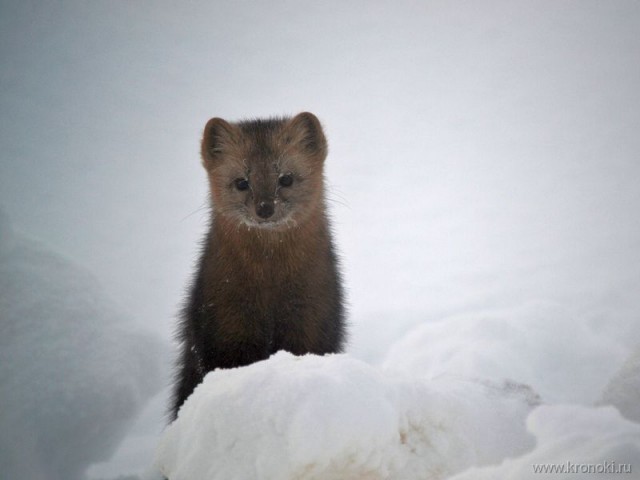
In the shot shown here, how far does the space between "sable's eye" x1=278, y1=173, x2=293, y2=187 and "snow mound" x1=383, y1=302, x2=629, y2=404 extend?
108cm

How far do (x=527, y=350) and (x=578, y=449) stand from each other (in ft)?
6.35

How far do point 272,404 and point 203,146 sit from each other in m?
1.71

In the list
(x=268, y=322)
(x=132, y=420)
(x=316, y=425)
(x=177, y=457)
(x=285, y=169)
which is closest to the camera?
(x=316, y=425)

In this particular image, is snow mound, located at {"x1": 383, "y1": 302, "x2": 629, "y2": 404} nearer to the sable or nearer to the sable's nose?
the sable

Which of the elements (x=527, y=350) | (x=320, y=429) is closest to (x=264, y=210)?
(x=320, y=429)

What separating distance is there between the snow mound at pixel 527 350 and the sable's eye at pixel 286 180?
108cm

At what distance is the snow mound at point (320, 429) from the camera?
113 cm

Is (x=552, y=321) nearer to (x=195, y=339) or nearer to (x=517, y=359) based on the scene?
(x=517, y=359)

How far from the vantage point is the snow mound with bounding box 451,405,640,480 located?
91 cm

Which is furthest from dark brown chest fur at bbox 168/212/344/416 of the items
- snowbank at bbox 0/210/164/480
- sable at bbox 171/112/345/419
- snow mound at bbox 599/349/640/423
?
snow mound at bbox 599/349/640/423

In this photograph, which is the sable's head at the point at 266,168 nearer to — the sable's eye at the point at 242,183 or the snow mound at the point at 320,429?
the sable's eye at the point at 242,183

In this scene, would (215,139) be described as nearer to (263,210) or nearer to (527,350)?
(263,210)

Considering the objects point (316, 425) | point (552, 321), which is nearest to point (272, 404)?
point (316, 425)

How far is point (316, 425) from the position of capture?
3.64 ft
